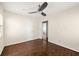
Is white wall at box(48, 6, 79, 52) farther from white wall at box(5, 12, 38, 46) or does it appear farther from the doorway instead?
white wall at box(5, 12, 38, 46)

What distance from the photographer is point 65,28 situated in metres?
1.66

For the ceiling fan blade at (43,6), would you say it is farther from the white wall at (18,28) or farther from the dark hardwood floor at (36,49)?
the dark hardwood floor at (36,49)

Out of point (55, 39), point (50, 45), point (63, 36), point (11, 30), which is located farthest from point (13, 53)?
point (63, 36)

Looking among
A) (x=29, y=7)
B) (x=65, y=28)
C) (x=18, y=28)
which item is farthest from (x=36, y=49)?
(x=29, y=7)

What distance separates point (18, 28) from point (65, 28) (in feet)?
3.01

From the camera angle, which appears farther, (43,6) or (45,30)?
(45,30)

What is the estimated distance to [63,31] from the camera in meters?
1.68

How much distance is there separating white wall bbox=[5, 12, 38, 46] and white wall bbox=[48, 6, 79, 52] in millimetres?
372

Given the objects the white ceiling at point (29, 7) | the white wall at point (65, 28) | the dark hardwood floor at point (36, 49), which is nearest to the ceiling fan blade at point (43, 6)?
the white ceiling at point (29, 7)

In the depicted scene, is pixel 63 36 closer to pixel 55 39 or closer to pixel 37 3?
pixel 55 39

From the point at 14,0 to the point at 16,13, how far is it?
237 mm

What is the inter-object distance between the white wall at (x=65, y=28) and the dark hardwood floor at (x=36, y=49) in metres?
0.11

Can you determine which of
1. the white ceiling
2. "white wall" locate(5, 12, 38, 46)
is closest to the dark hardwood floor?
"white wall" locate(5, 12, 38, 46)

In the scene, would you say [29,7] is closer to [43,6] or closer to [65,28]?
[43,6]
